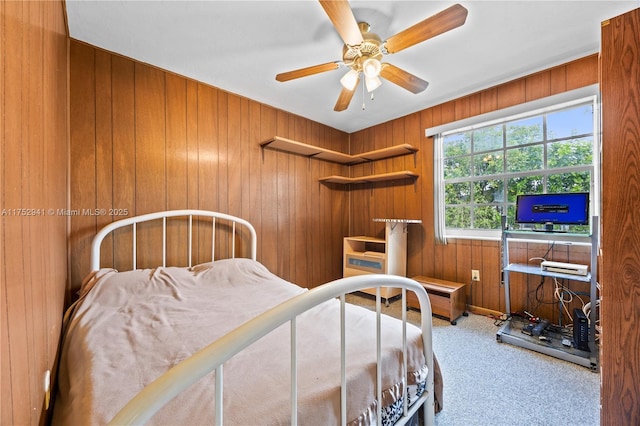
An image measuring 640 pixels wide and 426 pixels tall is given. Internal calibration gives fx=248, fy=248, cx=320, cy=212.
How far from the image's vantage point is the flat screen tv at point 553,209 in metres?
1.80

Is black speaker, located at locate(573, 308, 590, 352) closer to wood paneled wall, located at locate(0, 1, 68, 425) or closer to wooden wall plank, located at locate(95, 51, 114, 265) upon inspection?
wood paneled wall, located at locate(0, 1, 68, 425)

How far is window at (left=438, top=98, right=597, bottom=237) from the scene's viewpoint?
2.04 metres

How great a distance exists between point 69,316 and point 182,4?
1875 millimetres

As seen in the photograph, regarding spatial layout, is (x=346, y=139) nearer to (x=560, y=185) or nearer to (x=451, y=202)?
(x=451, y=202)

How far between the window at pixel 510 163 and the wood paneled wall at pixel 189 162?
1532mm

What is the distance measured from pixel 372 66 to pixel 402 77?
29cm

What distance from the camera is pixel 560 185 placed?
2.13 m

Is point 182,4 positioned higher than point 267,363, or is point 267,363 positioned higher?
point 182,4

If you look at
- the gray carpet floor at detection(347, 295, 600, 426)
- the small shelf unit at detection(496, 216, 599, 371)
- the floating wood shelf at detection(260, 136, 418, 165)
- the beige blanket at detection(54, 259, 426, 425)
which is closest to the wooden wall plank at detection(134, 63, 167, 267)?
the beige blanket at detection(54, 259, 426, 425)

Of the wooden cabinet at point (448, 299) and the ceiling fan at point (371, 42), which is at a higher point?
the ceiling fan at point (371, 42)

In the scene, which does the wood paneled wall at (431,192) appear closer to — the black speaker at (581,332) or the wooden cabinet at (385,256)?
the wooden cabinet at (385,256)

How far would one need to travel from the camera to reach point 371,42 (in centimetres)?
150

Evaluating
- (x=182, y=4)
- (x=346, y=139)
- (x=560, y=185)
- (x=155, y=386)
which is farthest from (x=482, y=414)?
(x=346, y=139)

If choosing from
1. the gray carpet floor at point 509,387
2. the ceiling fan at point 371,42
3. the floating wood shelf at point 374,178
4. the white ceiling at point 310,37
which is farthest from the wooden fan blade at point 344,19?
the gray carpet floor at point 509,387
